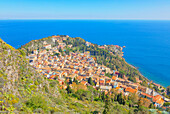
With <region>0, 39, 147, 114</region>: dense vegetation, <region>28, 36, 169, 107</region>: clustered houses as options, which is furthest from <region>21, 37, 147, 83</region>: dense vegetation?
<region>0, 39, 147, 114</region>: dense vegetation

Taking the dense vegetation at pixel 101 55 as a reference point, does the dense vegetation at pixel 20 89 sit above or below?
below

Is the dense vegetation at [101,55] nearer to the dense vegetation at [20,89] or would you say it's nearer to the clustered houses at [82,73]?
the clustered houses at [82,73]

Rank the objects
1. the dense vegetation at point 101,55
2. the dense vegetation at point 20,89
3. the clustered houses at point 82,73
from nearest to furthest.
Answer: the dense vegetation at point 20,89, the clustered houses at point 82,73, the dense vegetation at point 101,55

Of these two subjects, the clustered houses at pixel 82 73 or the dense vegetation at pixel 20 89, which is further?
the clustered houses at pixel 82 73

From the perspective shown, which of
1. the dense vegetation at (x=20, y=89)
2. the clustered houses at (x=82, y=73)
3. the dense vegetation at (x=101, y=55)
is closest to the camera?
the dense vegetation at (x=20, y=89)

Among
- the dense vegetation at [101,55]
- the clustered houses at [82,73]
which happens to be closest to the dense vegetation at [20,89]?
the clustered houses at [82,73]

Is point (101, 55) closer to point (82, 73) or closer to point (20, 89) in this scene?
point (82, 73)

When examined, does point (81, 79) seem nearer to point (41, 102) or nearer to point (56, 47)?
point (41, 102)

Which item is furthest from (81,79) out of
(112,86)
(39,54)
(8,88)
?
(8,88)

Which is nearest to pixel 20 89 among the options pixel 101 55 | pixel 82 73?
pixel 82 73
